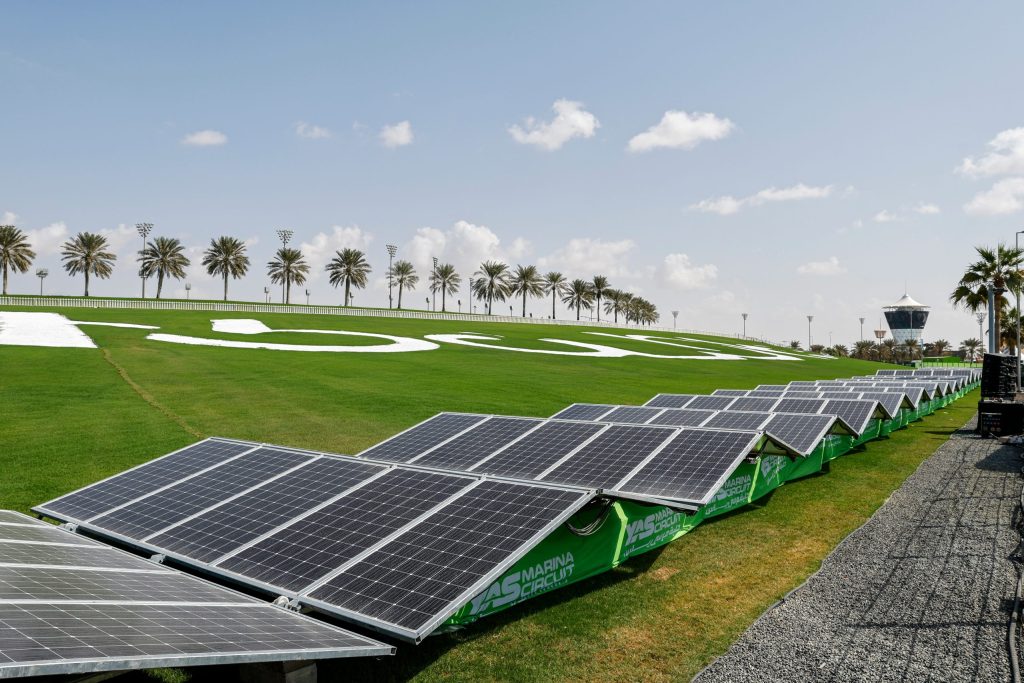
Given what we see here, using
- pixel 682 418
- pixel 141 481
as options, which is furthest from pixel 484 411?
pixel 141 481

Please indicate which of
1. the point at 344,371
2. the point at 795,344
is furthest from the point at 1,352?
the point at 795,344

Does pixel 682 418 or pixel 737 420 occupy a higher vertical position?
pixel 737 420

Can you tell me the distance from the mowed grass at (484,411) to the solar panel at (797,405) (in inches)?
86.7

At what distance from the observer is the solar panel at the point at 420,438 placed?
16.2m

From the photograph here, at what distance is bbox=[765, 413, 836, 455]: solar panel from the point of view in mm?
18234

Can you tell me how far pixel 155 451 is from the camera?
2142 centimetres

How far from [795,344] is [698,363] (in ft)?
457

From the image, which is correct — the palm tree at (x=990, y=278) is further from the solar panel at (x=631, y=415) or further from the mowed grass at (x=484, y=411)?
the solar panel at (x=631, y=415)

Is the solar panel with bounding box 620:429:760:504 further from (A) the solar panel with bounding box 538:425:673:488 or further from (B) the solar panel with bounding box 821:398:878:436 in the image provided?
(B) the solar panel with bounding box 821:398:878:436

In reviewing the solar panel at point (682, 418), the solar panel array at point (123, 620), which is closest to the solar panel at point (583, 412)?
the solar panel at point (682, 418)

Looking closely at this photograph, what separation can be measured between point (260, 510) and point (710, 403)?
68.0 feet

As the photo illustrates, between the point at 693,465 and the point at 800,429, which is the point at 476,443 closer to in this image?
the point at 693,465

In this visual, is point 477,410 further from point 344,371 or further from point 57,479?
point 57,479

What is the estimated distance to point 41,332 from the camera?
2142 inches
